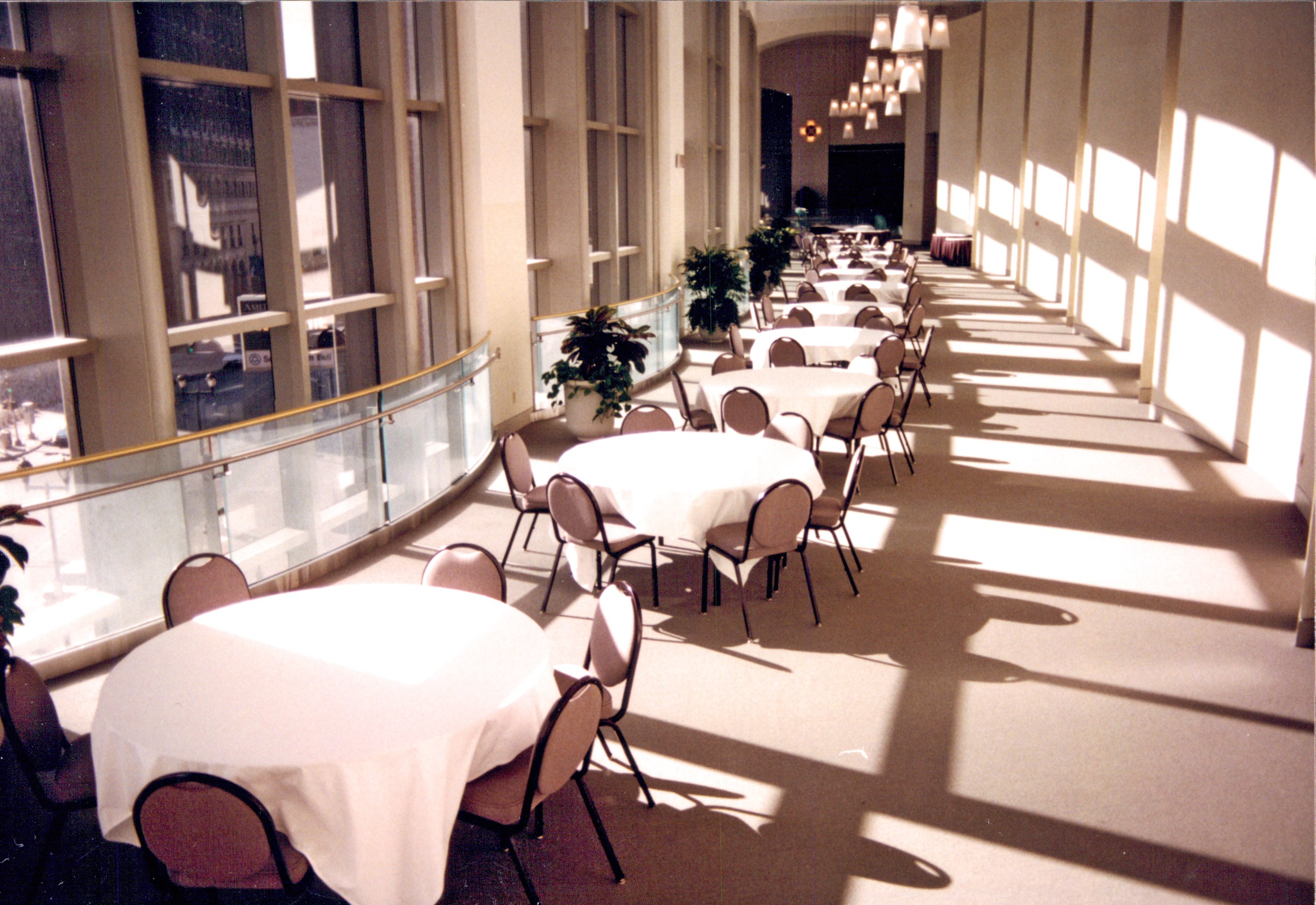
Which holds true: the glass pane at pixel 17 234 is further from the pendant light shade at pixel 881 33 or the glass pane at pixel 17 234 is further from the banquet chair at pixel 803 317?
the pendant light shade at pixel 881 33

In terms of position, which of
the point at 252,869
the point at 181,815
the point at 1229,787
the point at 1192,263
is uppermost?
the point at 1192,263

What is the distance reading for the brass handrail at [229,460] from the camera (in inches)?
185

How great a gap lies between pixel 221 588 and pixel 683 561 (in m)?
3.00

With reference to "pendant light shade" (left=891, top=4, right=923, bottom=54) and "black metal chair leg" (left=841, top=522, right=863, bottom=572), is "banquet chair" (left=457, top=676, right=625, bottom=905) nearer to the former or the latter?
"black metal chair leg" (left=841, top=522, right=863, bottom=572)

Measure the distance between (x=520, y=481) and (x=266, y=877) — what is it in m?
3.43

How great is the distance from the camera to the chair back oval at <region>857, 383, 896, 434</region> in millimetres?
7750

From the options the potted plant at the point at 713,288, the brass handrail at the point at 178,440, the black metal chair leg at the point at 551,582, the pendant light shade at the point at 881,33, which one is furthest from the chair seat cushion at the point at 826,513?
the potted plant at the point at 713,288

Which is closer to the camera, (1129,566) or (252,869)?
(252,869)

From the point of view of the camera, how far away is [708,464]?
601cm

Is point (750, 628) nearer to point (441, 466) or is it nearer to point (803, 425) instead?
point (803, 425)

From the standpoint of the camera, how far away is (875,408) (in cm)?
782

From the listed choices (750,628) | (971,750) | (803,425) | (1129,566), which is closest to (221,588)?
(750,628)

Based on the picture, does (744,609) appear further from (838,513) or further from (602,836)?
(602,836)

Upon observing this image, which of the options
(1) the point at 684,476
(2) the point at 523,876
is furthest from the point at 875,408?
(2) the point at 523,876
